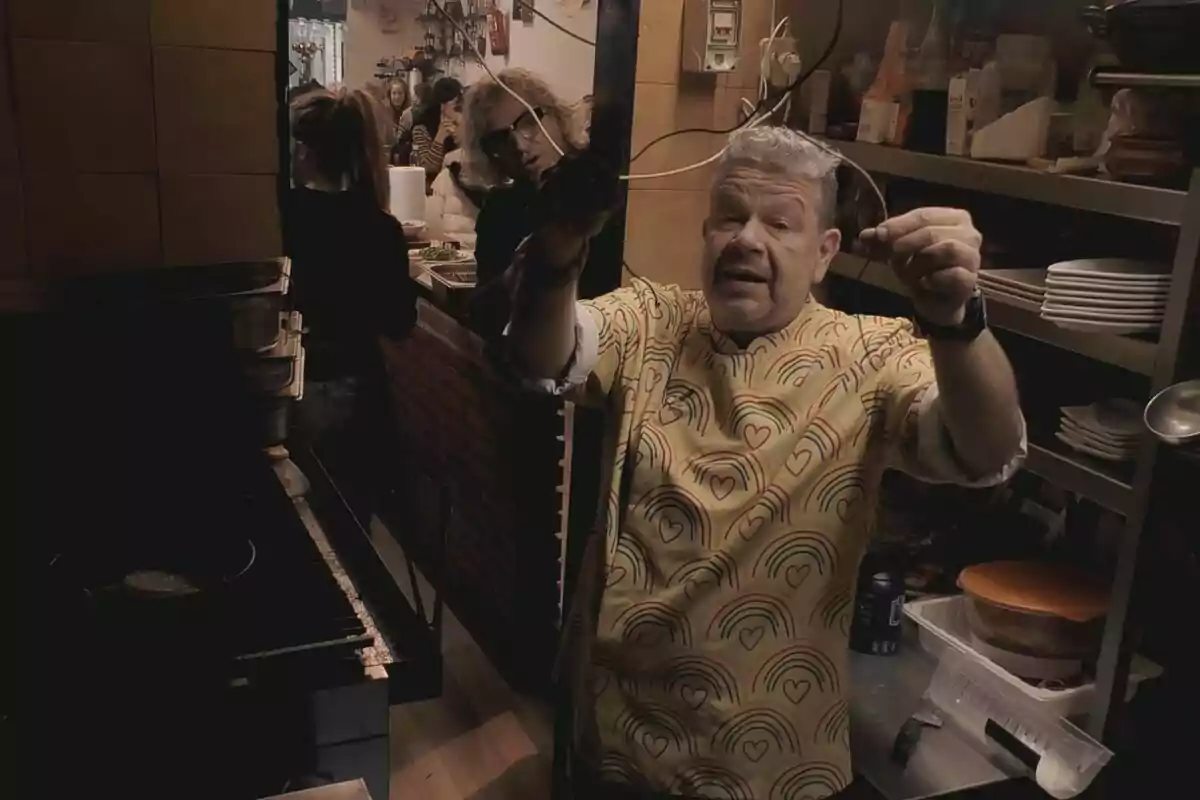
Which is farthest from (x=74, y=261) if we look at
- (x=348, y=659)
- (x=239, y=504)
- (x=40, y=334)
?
(x=348, y=659)

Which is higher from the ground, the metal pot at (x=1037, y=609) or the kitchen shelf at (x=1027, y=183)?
the kitchen shelf at (x=1027, y=183)

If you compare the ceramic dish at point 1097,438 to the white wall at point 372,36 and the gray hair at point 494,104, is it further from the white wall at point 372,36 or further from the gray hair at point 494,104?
the white wall at point 372,36

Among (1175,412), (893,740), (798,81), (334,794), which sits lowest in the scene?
(893,740)

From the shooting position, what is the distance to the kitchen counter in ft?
4.67

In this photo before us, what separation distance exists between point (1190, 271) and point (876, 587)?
2.08ft

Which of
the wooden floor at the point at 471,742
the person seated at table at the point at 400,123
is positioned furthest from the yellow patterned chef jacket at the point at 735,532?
the wooden floor at the point at 471,742

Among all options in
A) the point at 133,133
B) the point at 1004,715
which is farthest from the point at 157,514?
the point at 1004,715

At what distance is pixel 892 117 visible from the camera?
5.61 ft

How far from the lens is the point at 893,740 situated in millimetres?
1490

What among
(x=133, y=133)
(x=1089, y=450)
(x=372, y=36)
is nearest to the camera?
(x=133, y=133)

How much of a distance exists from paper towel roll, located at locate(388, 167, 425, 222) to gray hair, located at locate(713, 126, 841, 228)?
649mm

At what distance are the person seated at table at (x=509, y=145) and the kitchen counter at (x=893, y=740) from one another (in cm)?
73

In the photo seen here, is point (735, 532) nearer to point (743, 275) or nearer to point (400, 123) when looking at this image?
point (743, 275)

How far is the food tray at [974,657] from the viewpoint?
1.40 meters
